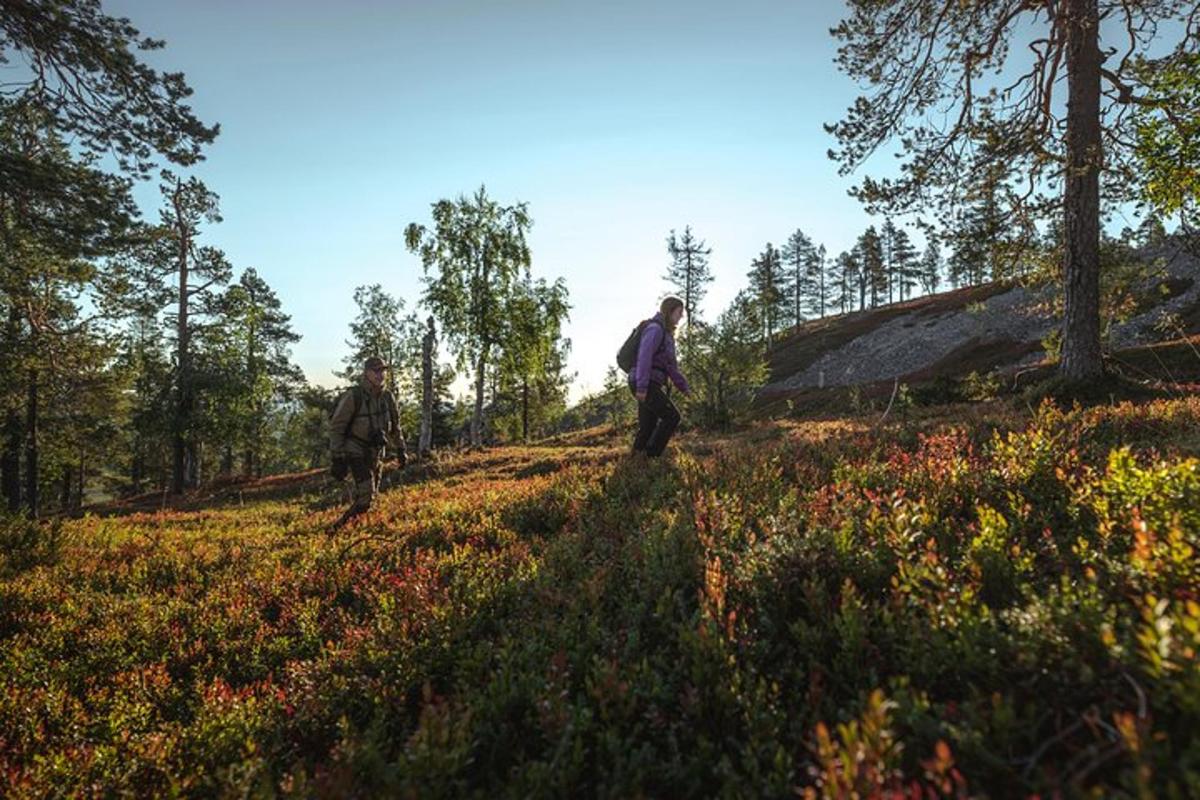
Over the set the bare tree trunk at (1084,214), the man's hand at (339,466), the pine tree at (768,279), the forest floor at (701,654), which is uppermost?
the pine tree at (768,279)

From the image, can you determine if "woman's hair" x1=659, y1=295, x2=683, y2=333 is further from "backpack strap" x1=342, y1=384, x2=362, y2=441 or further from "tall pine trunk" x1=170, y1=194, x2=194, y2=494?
"tall pine trunk" x1=170, y1=194, x2=194, y2=494

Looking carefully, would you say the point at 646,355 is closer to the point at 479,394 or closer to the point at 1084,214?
the point at 1084,214

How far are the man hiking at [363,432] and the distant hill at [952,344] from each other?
1641cm

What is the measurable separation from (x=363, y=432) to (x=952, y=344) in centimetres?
5150

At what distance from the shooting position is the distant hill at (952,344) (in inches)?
1184

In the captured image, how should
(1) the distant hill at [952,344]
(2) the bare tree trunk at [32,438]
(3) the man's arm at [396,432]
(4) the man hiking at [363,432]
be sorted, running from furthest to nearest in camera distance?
(1) the distant hill at [952,344]
(2) the bare tree trunk at [32,438]
(3) the man's arm at [396,432]
(4) the man hiking at [363,432]

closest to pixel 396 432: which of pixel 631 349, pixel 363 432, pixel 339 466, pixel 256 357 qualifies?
pixel 363 432

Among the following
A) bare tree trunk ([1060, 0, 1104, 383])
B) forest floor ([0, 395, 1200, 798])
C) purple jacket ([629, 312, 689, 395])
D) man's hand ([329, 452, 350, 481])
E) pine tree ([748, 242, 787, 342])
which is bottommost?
forest floor ([0, 395, 1200, 798])

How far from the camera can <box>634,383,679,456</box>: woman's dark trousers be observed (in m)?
8.98

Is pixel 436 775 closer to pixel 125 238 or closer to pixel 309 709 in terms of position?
pixel 309 709

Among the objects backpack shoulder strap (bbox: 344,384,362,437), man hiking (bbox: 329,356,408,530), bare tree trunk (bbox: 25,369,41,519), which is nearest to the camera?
man hiking (bbox: 329,356,408,530)

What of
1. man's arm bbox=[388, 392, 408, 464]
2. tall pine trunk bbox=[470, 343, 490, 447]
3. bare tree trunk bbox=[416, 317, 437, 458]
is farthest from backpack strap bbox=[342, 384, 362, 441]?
tall pine trunk bbox=[470, 343, 490, 447]

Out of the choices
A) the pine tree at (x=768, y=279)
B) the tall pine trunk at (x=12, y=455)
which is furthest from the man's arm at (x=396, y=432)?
the pine tree at (x=768, y=279)

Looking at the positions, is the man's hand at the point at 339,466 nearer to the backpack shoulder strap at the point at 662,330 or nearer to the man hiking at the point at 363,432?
the man hiking at the point at 363,432
